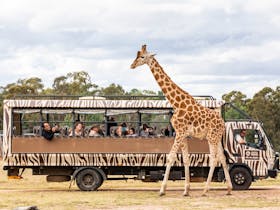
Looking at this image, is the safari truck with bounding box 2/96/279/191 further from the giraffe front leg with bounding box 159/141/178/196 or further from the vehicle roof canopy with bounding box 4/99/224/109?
the giraffe front leg with bounding box 159/141/178/196

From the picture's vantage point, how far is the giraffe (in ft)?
76.3

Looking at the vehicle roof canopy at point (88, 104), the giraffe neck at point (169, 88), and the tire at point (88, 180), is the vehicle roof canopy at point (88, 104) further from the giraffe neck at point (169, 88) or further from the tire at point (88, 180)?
the tire at point (88, 180)

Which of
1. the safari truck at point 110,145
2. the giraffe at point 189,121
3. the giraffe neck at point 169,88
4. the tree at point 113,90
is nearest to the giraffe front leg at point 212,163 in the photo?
the giraffe at point 189,121

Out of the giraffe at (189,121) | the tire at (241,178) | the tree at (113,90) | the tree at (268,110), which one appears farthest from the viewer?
the tree at (113,90)

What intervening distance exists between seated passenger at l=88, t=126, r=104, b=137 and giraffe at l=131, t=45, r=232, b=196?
262cm

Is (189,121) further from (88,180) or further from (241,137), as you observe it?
(88,180)

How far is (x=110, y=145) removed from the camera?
24.8 metres

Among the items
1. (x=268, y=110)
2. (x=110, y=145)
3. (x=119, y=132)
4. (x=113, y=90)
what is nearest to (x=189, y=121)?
(x=119, y=132)

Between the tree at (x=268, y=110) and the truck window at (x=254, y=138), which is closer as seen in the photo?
the truck window at (x=254, y=138)

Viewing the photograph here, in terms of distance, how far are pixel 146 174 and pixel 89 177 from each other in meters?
1.86

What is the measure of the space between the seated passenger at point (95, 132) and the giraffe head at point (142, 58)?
2.61 m

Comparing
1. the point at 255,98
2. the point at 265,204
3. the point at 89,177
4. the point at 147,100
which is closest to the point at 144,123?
the point at 147,100

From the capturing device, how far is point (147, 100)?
24.8 meters

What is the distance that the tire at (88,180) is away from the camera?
2486cm
